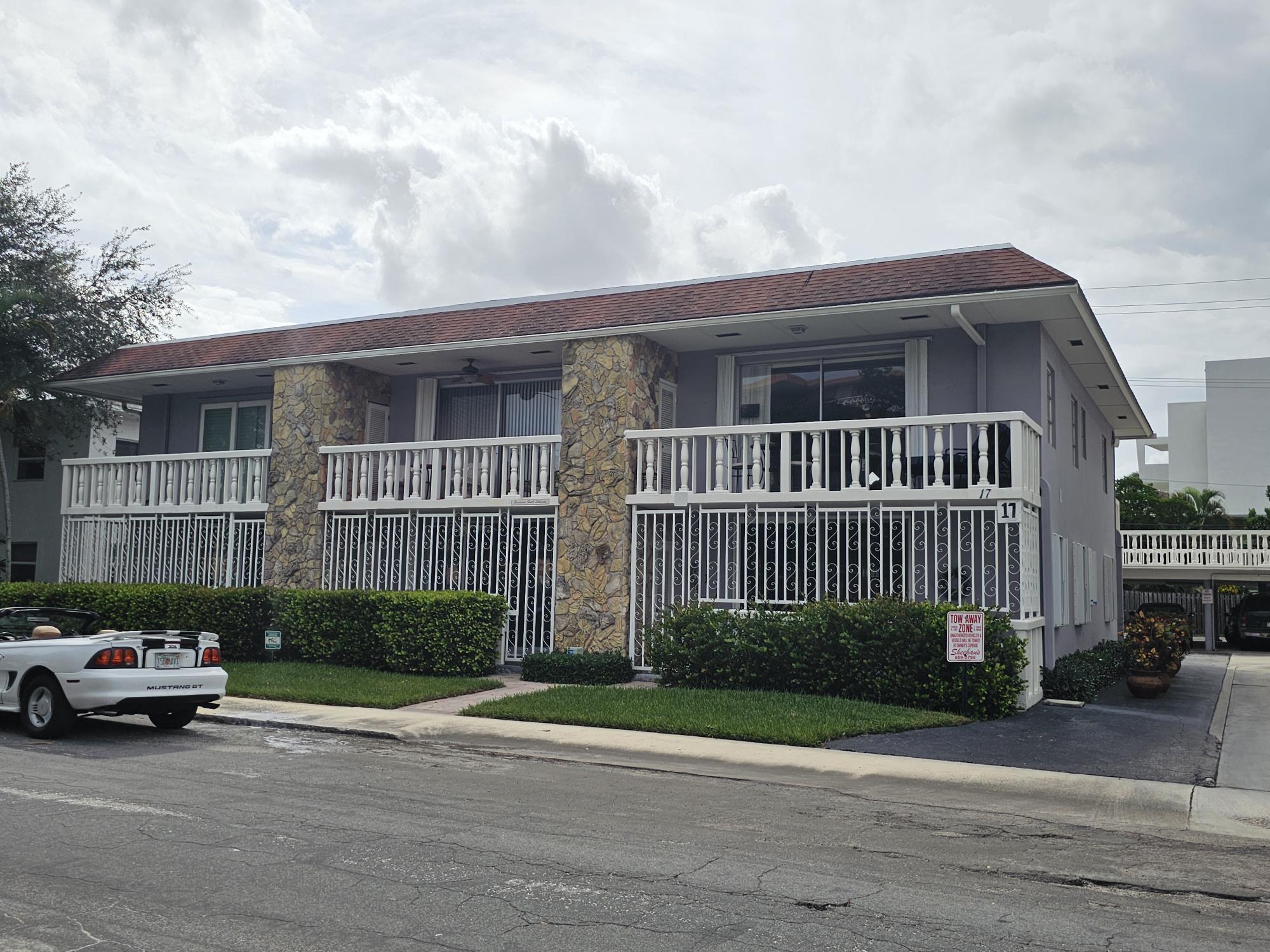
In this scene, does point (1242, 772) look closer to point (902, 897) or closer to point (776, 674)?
point (776, 674)

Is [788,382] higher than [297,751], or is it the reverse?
[788,382]

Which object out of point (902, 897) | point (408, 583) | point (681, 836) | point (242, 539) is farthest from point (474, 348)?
point (902, 897)

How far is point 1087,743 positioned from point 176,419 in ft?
61.8

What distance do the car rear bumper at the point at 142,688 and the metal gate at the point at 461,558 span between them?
228 inches

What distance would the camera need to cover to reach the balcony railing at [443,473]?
685 inches

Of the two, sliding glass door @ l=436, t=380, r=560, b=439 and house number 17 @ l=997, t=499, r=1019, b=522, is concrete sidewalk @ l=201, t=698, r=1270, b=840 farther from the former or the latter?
sliding glass door @ l=436, t=380, r=560, b=439

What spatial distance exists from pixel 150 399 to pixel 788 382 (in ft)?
Result: 46.2

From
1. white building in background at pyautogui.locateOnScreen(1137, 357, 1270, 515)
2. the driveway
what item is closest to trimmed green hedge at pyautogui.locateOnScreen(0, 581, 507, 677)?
the driveway

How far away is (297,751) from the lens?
10562 millimetres

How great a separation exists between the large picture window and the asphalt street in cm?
867

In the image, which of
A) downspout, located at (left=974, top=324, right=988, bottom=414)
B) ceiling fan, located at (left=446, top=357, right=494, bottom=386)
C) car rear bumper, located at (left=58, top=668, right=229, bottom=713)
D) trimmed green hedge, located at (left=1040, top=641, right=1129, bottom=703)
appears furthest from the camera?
ceiling fan, located at (left=446, top=357, right=494, bottom=386)

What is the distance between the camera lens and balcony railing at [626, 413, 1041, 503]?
14.1 meters

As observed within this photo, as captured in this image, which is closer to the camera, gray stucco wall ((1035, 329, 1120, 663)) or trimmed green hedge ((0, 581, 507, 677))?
gray stucco wall ((1035, 329, 1120, 663))

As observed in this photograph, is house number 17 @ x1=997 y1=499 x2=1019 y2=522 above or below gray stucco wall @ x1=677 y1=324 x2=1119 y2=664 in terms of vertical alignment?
below
